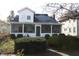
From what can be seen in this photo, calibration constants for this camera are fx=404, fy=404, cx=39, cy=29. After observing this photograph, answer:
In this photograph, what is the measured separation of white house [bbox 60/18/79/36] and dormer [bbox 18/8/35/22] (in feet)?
1.86

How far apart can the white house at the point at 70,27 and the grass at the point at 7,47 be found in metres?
0.93

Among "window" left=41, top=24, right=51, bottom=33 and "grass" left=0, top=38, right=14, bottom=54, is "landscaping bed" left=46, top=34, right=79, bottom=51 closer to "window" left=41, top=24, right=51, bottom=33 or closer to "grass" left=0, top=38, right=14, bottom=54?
"window" left=41, top=24, right=51, bottom=33

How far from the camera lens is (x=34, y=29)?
7.15 m

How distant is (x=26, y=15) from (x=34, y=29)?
0.29 meters

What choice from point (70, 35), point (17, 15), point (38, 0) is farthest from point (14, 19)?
point (70, 35)

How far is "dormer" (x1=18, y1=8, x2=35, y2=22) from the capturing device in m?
7.08

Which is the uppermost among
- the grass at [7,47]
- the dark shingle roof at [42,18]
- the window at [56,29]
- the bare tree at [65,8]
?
the bare tree at [65,8]

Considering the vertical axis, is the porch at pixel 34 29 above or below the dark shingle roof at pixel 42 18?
below

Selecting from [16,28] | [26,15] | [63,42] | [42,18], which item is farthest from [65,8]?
[16,28]

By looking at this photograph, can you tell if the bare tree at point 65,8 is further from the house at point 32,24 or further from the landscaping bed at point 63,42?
the landscaping bed at point 63,42

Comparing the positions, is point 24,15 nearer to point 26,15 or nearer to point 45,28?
point 26,15

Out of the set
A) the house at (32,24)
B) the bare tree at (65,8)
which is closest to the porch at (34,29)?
the house at (32,24)

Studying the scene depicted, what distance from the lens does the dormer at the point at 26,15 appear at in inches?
279

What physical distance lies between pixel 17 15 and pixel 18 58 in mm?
755
